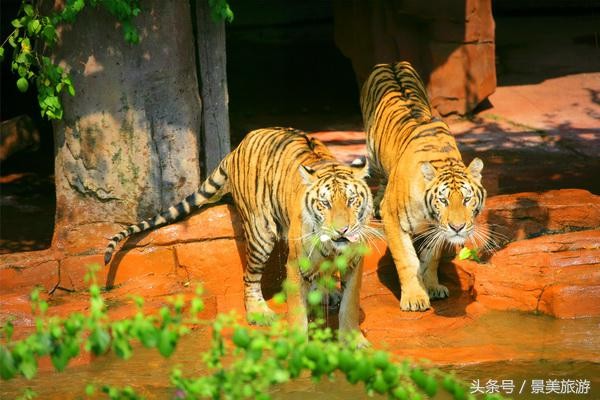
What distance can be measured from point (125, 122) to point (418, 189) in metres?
1.94

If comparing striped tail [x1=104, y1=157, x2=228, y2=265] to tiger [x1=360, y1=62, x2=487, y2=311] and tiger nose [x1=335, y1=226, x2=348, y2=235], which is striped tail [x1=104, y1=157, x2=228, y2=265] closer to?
tiger [x1=360, y1=62, x2=487, y2=311]

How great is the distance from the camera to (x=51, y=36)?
6340 millimetres

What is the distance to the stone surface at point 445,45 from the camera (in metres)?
10.0

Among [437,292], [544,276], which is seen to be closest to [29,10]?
[437,292]

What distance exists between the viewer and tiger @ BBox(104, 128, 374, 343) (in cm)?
545

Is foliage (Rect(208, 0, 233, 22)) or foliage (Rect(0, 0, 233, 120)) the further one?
foliage (Rect(208, 0, 233, 22))

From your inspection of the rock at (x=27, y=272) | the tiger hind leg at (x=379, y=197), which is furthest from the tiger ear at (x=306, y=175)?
the rock at (x=27, y=272)

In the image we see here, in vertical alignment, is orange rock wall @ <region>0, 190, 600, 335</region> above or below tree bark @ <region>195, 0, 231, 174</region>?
below

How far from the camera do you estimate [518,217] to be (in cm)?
695

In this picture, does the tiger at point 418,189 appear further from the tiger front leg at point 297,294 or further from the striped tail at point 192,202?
the striped tail at point 192,202

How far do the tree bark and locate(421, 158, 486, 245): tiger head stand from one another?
170cm

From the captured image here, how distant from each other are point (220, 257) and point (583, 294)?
224 cm

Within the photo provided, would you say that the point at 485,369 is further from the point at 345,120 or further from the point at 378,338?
the point at 345,120

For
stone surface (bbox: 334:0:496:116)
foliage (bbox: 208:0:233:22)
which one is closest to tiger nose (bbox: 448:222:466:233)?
foliage (bbox: 208:0:233:22)
